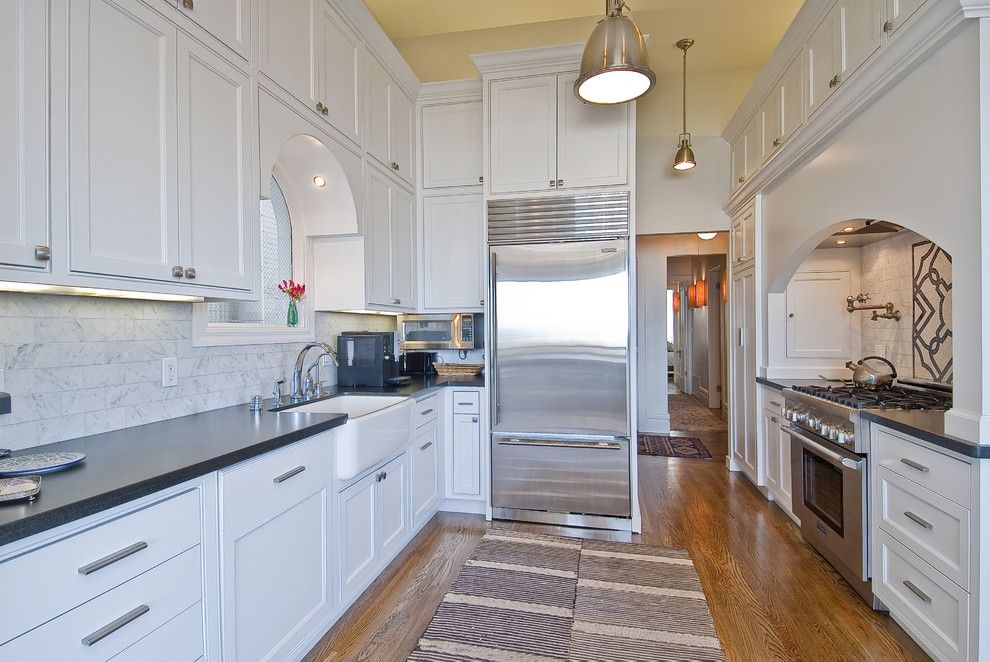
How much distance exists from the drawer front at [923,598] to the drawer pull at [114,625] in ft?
8.04

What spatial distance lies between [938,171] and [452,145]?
282 centimetres

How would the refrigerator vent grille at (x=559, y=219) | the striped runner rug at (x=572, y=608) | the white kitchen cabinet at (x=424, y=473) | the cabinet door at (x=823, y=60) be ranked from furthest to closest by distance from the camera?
1. the refrigerator vent grille at (x=559, y=219)
2. the white kitchen cabinet at (x=424, y=473)
3. the cabinet door at (x=823, y=60)
4. the striped runner rug at (x=572, y=608)

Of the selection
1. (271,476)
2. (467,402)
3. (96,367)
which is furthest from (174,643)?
(467,402)

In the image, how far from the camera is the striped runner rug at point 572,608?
1.94m

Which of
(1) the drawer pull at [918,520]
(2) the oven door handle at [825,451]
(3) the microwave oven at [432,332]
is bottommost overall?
(1) the drawer pull at [918,520]

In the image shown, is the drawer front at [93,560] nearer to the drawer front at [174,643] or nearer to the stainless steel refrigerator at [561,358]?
the drawer front at [174,643]

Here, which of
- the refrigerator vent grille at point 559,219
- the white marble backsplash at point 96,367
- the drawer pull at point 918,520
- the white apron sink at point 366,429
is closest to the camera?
the white marble backsplash at point 96,367

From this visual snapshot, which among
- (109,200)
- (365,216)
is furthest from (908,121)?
(109,200)

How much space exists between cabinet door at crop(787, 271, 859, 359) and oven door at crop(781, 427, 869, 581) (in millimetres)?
790

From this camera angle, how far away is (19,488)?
1026 mm

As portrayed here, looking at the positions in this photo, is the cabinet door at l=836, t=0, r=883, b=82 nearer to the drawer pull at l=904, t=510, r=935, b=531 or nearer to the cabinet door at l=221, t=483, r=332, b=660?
the drawer pull at l=904, t=510, r=935, b=531

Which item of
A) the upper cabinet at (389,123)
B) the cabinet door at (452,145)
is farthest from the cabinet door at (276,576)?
the cabinet door at (452,145)

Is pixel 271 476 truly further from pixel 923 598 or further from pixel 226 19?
pixel 923 598

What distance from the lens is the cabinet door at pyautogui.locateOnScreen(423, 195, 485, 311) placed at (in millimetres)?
3631
